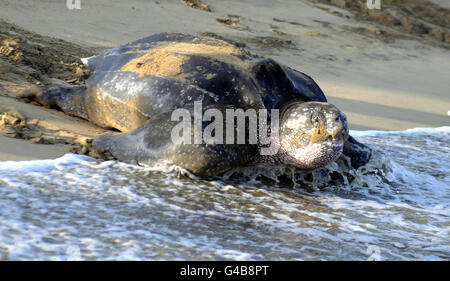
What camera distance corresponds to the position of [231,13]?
656 cm

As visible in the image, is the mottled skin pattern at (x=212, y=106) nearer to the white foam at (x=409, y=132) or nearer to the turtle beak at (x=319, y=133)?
the turtle beak at (x=319, y=133)

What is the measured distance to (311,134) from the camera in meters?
3.00

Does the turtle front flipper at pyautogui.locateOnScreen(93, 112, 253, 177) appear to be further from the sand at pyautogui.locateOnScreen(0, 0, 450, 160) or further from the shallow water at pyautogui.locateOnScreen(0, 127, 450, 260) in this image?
the sand at pyautogui.locateOnScreen(0, 0, 450, 160)

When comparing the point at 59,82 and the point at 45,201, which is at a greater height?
the point at 59,82

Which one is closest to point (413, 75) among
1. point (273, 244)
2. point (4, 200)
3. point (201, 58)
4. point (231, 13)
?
point (231, 13)

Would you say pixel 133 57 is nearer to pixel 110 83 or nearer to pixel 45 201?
pixel 110 83

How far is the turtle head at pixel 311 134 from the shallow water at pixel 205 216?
160mm

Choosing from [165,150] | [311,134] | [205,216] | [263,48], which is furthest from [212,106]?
[263,48]

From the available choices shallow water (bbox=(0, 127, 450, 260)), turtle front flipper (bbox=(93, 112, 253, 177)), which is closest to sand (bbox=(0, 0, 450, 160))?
turtle front flipper (bbox=(93, 112, 253, 177))

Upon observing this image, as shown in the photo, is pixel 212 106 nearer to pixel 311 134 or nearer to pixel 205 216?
pixel 311 134

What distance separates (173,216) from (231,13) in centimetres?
Answer: 447

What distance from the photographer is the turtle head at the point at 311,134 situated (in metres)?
2.94

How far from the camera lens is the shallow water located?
82.8 inches

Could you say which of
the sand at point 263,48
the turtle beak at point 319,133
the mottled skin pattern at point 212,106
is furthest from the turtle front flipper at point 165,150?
the turtle beak at point 319,133
